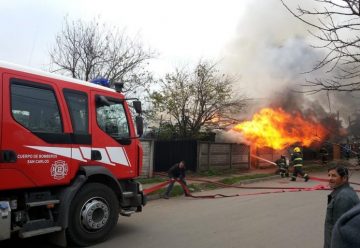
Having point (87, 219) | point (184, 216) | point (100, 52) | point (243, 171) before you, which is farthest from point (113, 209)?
point (243, 171)

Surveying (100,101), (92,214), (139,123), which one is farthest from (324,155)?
(92,214)

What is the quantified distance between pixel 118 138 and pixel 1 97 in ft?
7.40

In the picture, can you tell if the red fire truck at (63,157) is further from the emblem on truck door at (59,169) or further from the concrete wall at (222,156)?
the concrete wall at (222,156)

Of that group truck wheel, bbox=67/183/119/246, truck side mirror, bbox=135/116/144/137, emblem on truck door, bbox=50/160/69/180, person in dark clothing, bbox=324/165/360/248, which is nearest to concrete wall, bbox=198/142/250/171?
truck side mirror, bbox=135/116/144/137

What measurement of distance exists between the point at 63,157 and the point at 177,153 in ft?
43.0

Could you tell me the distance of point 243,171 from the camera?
72.6ft

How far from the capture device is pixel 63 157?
254 inches

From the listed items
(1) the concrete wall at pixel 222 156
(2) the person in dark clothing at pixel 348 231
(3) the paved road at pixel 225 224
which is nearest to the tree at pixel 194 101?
(1) the concrete wall at pixel 222 156

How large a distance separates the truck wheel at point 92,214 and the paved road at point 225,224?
233 millimetres

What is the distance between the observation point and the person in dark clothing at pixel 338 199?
408 cm

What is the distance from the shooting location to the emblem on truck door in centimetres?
630

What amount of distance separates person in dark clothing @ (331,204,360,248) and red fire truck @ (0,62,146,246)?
17.0 feet

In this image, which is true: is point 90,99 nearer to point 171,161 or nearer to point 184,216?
point 184,216

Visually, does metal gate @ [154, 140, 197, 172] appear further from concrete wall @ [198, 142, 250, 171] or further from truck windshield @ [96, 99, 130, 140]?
truck windshield @ [96, 99, 130, 140]
